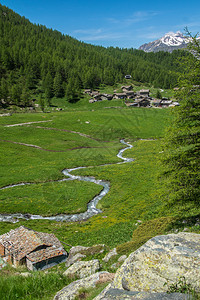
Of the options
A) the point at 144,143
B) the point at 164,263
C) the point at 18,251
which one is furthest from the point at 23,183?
the point at 144,143

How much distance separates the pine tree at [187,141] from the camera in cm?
1636

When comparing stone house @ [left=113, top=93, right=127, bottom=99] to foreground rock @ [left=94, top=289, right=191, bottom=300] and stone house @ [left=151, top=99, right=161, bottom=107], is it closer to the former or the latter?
stone house @ [left=151, top=99, right=161, bottom=107]

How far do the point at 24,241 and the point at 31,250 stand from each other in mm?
2020

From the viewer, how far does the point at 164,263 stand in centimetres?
690

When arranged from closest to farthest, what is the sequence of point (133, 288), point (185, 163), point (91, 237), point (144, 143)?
point (133, 288), point (185, 163), point (91, 237), point (144, 143)

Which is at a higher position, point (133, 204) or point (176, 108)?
point (176, 108)

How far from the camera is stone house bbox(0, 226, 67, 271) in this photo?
17750mm

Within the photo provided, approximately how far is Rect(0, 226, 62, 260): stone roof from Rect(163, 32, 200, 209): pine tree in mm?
12300

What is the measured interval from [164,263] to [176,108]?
1365cm

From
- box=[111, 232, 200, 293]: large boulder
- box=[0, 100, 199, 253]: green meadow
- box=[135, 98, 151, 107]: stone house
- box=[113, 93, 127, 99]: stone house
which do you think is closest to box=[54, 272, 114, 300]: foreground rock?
box=[111, 232, 200, 293]: large boulder

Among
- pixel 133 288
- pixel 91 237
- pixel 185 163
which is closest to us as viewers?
pixel 133 288

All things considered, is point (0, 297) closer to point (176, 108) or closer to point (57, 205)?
point (176, 108)

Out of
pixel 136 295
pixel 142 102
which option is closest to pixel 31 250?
pixel 136 295

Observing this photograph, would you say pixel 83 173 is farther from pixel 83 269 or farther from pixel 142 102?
pixel 142 102
